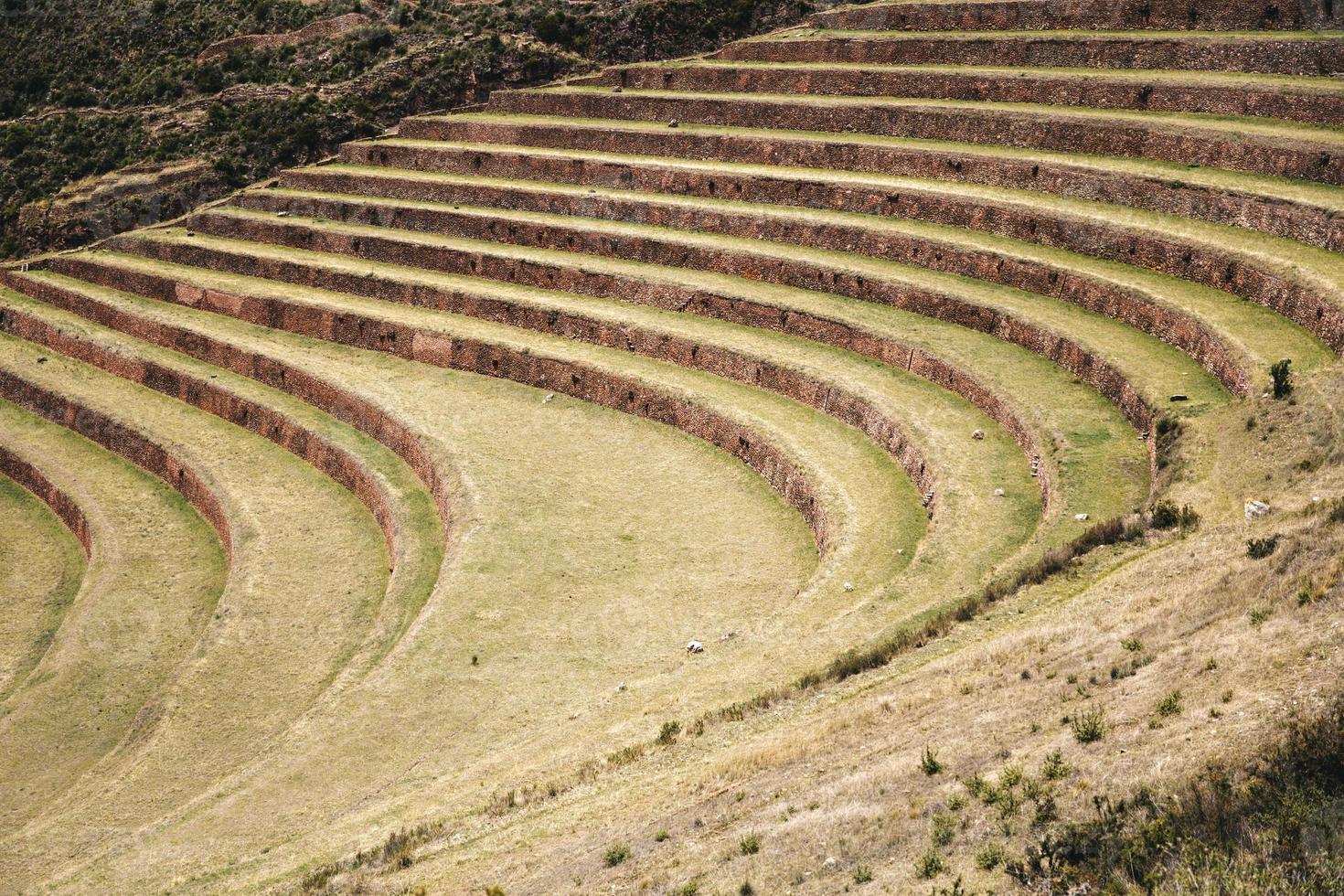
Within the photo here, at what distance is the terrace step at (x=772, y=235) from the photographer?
2017 centimetres

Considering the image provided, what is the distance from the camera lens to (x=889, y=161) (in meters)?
30.4

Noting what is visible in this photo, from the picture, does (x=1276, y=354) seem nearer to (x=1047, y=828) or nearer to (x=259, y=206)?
(x=1047, y=828)

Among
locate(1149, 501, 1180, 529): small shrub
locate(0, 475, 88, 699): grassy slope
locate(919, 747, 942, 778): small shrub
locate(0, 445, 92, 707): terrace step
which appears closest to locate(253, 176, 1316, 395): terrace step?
locate(1149, 501, 1180, 529): small shrub

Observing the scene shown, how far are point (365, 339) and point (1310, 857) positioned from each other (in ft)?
87.8

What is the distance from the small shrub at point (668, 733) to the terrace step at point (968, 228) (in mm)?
10392

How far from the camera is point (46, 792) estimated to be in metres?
17.2

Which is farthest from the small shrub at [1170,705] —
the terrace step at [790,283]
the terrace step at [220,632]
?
the terrace step at [220,632]

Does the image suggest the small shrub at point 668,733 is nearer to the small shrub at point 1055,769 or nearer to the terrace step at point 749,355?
the small shrub at point 1055,769

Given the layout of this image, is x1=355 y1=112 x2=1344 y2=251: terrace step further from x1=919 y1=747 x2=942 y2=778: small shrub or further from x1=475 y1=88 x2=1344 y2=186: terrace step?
x1=919 y1=747 x2=942 y2=778: small shrub

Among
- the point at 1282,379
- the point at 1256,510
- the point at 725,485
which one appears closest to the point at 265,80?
the point at 725,485

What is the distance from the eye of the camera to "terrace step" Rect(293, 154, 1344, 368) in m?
19.9

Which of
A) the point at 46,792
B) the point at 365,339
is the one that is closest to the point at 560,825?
the point at 46,792

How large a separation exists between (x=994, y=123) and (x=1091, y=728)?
2304 cm

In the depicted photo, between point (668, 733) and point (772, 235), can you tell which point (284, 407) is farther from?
point (668, 733)
